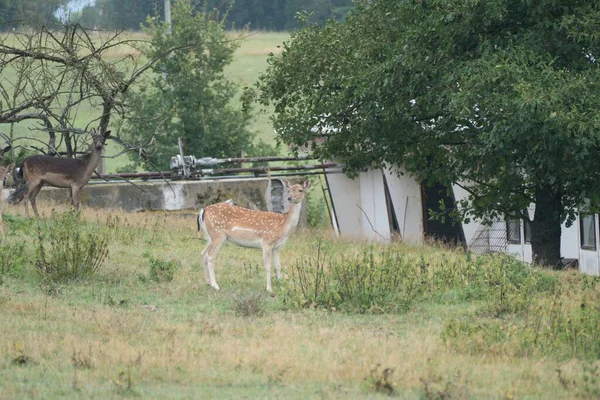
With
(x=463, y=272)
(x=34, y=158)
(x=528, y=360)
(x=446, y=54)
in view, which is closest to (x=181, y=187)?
(x=34, y=158)

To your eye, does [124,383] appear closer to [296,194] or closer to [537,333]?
[537,333]

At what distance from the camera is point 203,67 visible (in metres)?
42.3

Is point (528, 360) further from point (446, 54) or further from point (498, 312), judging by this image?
point (446, 54)

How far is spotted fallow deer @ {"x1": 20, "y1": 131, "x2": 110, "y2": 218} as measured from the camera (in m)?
23.3

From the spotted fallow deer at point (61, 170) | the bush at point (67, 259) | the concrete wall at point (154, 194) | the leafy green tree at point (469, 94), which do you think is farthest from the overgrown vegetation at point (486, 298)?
the concrete wall at point (154, 194)

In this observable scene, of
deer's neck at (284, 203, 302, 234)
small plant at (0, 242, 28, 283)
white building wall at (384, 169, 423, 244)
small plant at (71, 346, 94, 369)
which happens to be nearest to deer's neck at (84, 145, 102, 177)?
small plant at (0, 242, 28, 283)

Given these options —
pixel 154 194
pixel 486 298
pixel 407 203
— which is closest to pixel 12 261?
pixel 486 298

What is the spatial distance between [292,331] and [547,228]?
399 inches

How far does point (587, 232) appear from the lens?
85.4ft

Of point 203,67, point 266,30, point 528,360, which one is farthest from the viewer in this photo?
point 266,30

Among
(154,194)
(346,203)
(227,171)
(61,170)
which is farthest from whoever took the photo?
(346,203)

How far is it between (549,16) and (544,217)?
4.26m

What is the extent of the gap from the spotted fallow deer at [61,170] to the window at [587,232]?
11.6 metres

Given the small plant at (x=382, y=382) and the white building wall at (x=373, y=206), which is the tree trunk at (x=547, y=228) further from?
the white building wall at (x=373, y=206)
